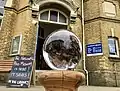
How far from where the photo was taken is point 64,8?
1107 centimetres

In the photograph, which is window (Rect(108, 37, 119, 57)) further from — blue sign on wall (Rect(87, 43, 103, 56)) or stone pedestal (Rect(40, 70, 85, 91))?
stone pedestal (Rect(40, 70, 85, 91))

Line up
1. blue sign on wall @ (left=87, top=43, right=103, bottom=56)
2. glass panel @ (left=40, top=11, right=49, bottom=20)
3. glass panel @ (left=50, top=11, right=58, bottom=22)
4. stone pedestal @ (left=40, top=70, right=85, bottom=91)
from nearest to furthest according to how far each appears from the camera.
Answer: stone pedestal @ (left=40, top=70, right=85, bottom=91) < blue sign on wall @ (left=87, top=43, right=103, bottom=56) < glass panel @ (left=40, top=11, right=49, bottom=20) < glass panel @ (left=50, top=11, right=58, bottom=22)

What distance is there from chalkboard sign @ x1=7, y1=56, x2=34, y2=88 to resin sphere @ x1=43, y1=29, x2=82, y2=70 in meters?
4.13

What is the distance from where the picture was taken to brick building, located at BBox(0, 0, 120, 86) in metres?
9.98

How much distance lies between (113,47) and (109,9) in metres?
2.66

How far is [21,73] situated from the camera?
7.73m

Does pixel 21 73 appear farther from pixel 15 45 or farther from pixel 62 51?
pixel 62 51

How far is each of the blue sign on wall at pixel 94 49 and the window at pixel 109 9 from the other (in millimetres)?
2413

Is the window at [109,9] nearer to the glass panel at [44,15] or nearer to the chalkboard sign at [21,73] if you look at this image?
the glass panel at [44,15]

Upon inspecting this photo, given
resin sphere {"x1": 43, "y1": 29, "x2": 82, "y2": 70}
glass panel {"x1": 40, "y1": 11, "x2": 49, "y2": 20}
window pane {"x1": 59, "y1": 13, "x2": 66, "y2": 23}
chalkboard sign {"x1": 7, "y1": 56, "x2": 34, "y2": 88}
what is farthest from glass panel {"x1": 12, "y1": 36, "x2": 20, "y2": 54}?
resin sphere {"x1": 43, "y1": 29, "x2": 82, "y2": 70}

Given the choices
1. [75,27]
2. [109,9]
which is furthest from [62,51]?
[109,9]

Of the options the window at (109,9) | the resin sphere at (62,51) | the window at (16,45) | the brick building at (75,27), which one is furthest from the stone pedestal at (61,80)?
the window at (109,9)

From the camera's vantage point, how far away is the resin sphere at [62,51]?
3.52 m

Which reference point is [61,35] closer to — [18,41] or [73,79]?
[73,79]
